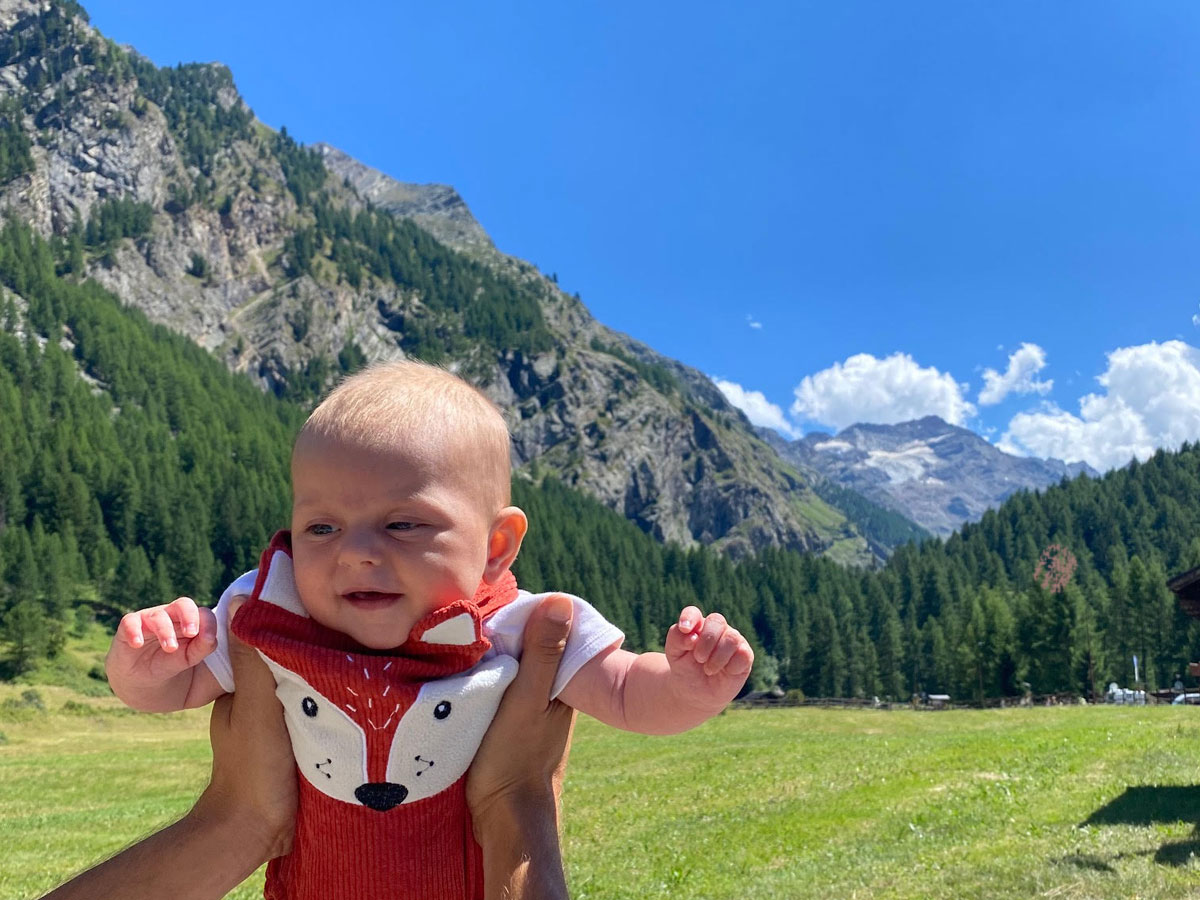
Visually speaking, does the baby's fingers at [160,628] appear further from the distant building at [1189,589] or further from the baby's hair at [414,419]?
the distant building at [1189,589]

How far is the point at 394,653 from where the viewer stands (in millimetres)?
2557

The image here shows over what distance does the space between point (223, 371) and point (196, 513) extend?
252ft

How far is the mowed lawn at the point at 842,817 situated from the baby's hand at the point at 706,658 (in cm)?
676

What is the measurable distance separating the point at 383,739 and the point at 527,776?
0.48 metres

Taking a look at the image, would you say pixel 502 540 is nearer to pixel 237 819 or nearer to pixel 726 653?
pixel 726 653

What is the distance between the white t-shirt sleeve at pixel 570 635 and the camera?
2.73 metres

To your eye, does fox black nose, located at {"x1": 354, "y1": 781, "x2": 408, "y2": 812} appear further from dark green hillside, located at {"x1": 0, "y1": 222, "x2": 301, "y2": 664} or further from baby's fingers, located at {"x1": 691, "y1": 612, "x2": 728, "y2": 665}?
dark green hillside, located at {"x1": 0, "y1": 222, "x2": 301, "y2": 664}

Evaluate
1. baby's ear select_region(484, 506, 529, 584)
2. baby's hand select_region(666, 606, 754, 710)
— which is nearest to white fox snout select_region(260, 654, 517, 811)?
baby's ear select_region(484, 506, 529, 584)

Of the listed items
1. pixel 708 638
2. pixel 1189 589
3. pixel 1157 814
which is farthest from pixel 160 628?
pixel 1189 589

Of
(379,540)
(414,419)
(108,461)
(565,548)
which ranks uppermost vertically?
(108,461)

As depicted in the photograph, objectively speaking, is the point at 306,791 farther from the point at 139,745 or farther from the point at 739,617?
the point at 739,617

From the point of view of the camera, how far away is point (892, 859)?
9891mm

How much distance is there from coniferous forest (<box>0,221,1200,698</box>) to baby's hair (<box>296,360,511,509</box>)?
255 feet

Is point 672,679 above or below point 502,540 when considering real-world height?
below
